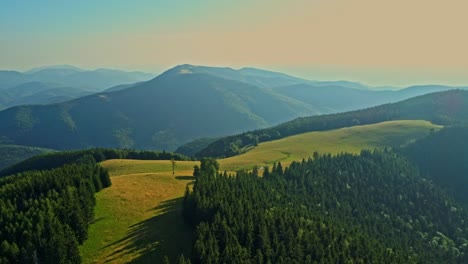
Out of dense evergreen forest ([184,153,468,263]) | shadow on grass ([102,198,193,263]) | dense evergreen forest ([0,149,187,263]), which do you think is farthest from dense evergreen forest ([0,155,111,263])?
dense evergreen forest ([184,153,468,263])

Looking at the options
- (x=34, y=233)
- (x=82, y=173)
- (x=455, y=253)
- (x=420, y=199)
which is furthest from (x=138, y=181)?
(x=420, y=199)

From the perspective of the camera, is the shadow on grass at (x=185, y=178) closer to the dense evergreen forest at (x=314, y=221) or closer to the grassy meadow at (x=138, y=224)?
the dense evergreen forest at (x=314, y=221)

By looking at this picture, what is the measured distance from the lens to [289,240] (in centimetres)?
8969

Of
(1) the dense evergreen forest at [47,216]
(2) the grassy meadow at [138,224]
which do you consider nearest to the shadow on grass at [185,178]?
(2) the grassy meadow at [138,224]

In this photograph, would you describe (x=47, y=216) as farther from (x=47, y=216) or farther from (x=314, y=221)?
(x=314, y=221)

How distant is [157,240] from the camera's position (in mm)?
89750

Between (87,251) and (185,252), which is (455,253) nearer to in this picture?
(185,252)

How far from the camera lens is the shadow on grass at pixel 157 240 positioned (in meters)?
82.4

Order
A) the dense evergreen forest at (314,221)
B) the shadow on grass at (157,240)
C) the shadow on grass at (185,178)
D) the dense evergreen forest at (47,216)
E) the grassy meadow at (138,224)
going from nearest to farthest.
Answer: the dense evergreen forest at (47,216) → the shadow on grass at (157,240) → the grassy meadow at (138,224) → the dense evergreen forest at (314,221) → the shadow on grass at (185,178)

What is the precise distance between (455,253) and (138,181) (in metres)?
125

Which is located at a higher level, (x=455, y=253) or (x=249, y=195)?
(x=249, y=195)

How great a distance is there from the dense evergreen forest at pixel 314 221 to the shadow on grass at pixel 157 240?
4.38 metres

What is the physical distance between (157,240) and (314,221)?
45000 millimetres

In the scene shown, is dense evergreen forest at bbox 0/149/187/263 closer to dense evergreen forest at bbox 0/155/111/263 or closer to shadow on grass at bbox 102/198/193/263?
dense evergreen forest at bbox 0/155/111/263
